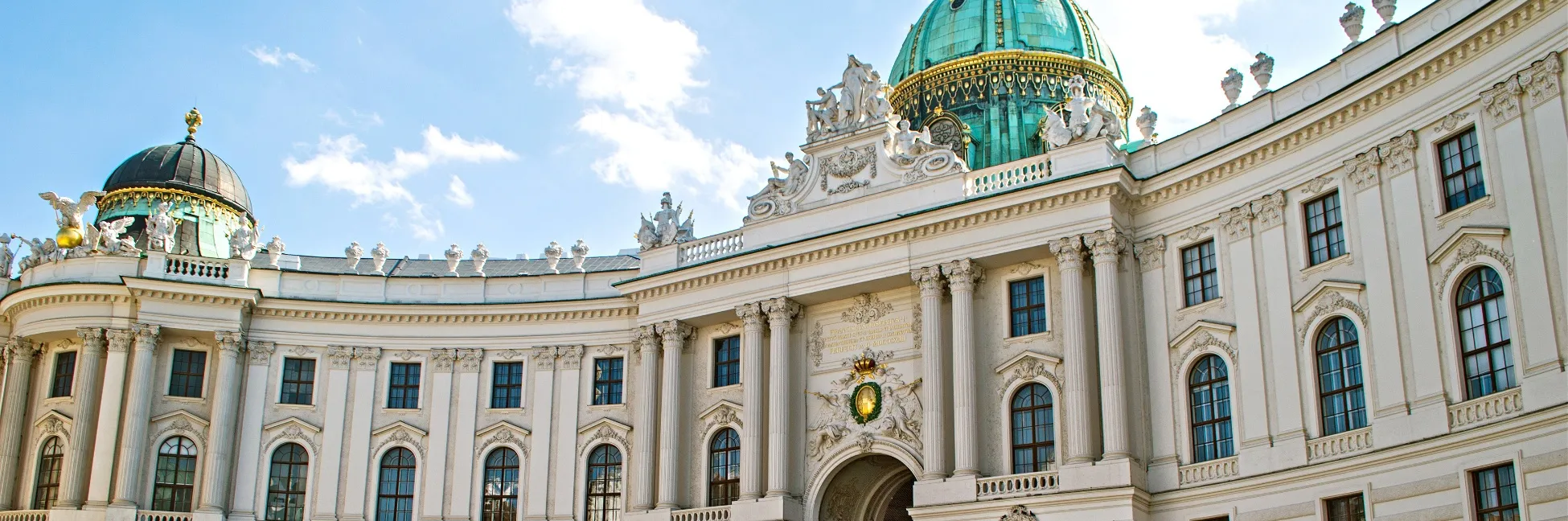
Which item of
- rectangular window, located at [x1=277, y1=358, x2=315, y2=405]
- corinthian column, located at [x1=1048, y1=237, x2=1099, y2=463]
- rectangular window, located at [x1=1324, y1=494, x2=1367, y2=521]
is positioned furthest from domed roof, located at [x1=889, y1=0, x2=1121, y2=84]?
rectangular window, located at [x1=1324, y1=494, x2=1367, y2=521]

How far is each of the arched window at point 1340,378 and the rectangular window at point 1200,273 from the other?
3.18 metres

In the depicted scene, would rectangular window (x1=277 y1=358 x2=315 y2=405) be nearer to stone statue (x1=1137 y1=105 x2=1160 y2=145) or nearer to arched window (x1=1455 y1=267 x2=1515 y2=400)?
stone statue (x1=1137 y1=105 x2=1160 y2=145)

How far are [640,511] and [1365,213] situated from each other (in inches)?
755

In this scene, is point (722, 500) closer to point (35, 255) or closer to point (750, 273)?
point (750, 273)

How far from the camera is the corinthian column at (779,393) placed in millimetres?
36906

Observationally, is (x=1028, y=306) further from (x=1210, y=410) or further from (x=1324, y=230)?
(x=1324, y=230)

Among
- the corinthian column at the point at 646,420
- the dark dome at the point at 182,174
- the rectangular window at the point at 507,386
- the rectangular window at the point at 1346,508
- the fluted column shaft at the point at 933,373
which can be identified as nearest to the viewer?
the rectangular window at the point at 1346,508

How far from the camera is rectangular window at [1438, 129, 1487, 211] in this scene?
88.2 ft

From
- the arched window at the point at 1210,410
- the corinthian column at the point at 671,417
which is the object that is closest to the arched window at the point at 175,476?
the corinthian column at the point at 671,417

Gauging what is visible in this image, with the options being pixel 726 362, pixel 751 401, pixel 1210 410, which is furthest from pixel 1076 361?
pixel 726 362

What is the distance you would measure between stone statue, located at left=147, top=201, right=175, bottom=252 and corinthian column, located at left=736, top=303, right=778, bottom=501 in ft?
54.7

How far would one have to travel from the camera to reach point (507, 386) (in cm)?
4312

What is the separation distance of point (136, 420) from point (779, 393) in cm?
1742

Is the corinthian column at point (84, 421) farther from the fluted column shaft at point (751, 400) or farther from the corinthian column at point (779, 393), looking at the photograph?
the corinthian column at point (779, 393)
